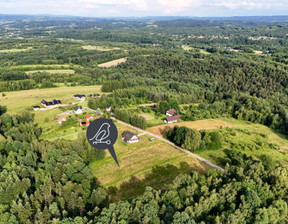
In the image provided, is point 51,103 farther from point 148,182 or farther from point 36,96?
point 148,182

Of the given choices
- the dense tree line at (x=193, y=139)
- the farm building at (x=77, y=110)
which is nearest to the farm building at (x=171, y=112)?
the dense tree line at (x=193, y=139)

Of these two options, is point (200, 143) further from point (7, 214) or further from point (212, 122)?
point (7, 214)

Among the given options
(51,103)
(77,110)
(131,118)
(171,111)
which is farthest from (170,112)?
(51,103)

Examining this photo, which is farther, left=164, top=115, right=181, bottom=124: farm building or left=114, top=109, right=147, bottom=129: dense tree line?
left=164, top=115, right=181, bottom=124: farm building

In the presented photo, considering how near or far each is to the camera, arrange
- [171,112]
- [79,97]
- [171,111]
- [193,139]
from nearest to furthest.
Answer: [193,139] → [171,112] → [171,111] → [79,97]

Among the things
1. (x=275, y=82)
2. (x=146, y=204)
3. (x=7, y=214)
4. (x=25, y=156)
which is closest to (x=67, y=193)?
(x=7, y=214)

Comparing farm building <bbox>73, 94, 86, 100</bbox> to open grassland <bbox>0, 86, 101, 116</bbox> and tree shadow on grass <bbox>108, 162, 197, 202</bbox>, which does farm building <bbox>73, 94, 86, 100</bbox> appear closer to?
open grassland <bbox>0, 86, 101, 116</bbox>

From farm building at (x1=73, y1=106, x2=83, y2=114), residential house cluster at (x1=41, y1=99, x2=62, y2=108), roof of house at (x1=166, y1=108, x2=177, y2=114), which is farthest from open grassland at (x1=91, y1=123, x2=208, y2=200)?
residential house cluster at (x1=41, y1=99, x2=62, y2=108)
